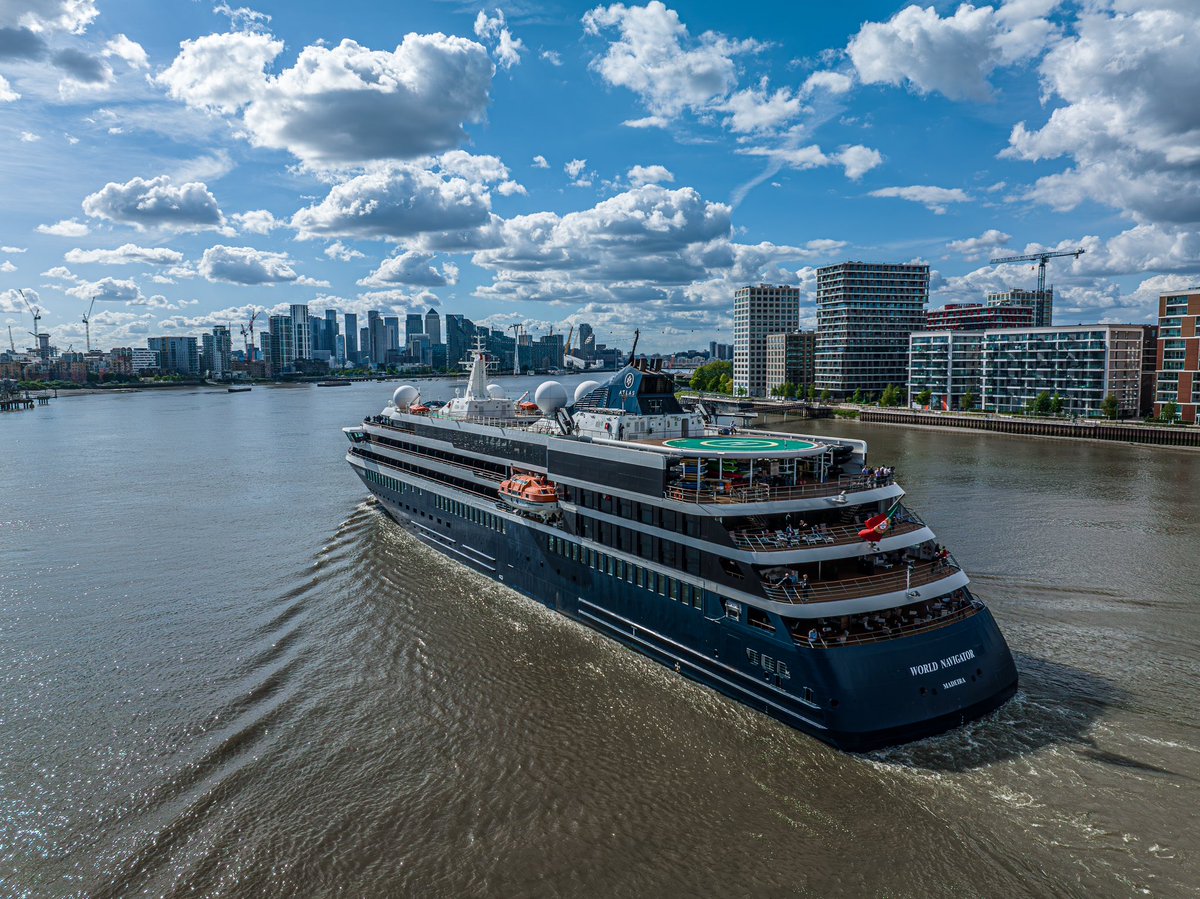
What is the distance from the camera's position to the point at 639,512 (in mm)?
22484

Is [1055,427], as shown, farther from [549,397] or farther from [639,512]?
[639,512]

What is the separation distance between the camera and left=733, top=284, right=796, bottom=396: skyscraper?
171125 mm

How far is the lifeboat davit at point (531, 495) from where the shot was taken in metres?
26.5

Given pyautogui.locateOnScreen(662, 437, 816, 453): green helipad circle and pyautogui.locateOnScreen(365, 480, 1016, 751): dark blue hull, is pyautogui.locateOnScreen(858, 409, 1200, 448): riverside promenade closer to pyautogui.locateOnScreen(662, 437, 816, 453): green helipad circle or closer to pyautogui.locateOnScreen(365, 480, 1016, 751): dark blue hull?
pyautogui.locateOnScreen(662, 437, 816, 453): green helipad circle

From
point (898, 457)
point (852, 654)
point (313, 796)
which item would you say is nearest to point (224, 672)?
point (313, 796)

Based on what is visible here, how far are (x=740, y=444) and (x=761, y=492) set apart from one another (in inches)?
166

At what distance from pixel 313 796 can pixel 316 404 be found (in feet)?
483

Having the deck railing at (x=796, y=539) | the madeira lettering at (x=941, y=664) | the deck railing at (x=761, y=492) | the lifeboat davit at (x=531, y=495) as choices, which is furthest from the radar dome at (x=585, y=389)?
the madeira lettering at (x=941, y=664)

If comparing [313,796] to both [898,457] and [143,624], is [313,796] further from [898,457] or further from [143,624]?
[898,457]

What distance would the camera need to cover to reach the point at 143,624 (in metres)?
27.1

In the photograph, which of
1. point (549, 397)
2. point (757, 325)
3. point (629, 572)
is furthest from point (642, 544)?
point (757, 325)

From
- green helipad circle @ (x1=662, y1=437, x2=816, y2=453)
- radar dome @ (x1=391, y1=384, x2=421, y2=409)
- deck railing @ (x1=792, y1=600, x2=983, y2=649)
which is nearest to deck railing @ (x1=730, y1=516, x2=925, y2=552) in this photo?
deck railing @ (x1=792, y1=600, x2=983, y2=649)

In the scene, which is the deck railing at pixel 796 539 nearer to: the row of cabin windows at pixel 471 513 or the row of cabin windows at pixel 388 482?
the row of cabin windows at pixel 471 513

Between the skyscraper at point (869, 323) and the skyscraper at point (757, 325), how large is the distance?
25418mm
